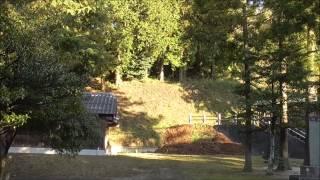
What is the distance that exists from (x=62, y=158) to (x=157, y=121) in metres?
22.2

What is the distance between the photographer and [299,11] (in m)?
17.7

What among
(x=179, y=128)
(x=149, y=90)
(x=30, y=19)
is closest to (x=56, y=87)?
(x=30, y=19)

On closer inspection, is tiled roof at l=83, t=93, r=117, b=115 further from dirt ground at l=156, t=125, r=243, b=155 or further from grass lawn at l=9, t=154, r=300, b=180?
dirt ground at l=156, t=125, r=243, b=155

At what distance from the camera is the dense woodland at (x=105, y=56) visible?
56.3 ft

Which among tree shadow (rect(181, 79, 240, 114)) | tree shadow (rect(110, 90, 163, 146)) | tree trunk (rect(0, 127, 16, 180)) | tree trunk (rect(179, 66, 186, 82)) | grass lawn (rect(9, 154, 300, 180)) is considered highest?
tree trunk (rect(179, 66, 186, 82))

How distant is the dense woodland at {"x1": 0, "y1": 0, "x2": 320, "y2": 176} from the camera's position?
17172mm

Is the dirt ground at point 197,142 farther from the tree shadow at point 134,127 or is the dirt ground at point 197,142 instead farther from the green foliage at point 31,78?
the green foliage at point 31,78

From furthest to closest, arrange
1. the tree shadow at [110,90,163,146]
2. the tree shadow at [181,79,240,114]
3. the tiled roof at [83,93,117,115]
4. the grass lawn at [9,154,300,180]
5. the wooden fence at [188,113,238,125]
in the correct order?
1. the tree shadow at [181,79,240,114]
2. the wooden fence at [188,113,238,125]
3. the tree shadow at [110,90,163,146]
4. the tiled roof at [83,93,117,115]
5. the grass lawn at [9,154,300,180]

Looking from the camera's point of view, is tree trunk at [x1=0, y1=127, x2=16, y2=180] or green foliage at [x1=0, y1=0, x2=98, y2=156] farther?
tree trunk at [x1=0, y1=127, x2=16, y2=180]

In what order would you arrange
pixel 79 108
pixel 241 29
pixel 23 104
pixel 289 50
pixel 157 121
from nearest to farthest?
pixel 23 104, pixel 79 108, pixel 289 50, pixel 241 29, pixel 157 121

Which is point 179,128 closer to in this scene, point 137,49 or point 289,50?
point 137,49

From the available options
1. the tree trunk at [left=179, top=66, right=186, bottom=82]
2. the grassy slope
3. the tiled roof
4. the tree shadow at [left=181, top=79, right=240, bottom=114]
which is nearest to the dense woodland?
the tiled roof

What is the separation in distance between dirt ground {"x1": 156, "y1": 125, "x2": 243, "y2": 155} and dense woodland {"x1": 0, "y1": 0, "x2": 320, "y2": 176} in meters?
8.10

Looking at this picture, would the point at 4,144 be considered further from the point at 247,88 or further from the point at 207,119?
the point at 207,119
